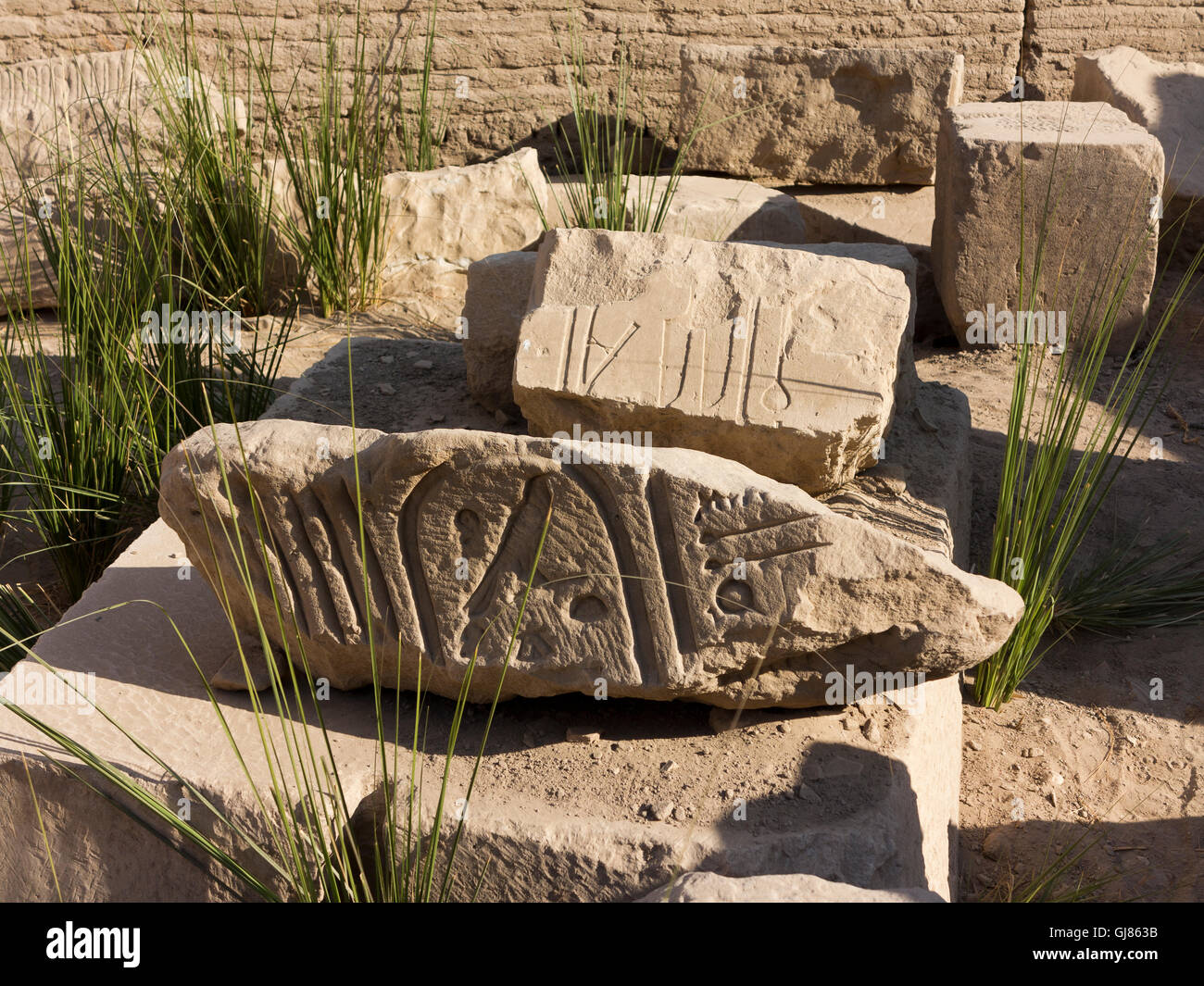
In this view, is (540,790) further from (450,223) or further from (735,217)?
(450,223)

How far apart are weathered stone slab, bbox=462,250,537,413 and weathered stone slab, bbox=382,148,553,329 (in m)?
1.50

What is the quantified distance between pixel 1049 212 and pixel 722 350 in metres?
1.95

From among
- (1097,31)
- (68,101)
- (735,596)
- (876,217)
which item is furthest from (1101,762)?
(68,101)

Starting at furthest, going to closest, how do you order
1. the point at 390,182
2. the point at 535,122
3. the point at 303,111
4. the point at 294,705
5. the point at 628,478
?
the point at 535,122
the point at 303,111
the point at 390,182
the point at 294,705
the point at 628,478

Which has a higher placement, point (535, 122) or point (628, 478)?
point (535, 122)

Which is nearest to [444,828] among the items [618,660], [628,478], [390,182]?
[618,660]

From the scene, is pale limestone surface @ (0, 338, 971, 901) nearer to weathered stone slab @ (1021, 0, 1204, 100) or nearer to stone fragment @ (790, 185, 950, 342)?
stone fragment @ (790, 185, 950, 342)

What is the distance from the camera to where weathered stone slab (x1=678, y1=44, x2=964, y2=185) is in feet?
16.6

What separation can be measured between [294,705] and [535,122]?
4.48 metres

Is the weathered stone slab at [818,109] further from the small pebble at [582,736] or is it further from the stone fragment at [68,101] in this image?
the small pebble at [582,736]

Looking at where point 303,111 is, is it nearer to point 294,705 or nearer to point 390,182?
point 390,182

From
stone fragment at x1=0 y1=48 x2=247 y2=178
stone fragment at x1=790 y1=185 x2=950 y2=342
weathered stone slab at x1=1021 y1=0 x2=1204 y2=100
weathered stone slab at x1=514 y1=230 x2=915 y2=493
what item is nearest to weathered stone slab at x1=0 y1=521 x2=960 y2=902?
weathered stone slab at x1=514 y1=230 x2=915 y2=493

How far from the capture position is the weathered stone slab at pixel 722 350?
8.33ft

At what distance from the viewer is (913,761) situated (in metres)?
2.08
